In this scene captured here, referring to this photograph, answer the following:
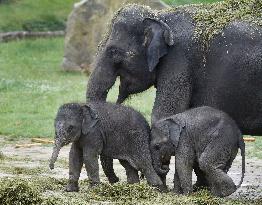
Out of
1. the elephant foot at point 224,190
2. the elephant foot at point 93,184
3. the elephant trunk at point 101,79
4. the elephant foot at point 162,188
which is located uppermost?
the elephant trunk at point 101,79

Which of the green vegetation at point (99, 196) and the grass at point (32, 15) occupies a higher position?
the green vegetation at point (99, 196)

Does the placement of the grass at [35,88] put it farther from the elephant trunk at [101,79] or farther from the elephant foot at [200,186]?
the elephant foot at [200,186]

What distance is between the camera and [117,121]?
8539 millimetres

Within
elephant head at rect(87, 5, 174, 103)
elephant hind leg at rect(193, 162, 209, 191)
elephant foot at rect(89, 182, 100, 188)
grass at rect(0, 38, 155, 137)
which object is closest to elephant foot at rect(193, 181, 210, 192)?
elephant hind leg at rect(193, 162, 209, 191)

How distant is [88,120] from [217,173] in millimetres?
1291

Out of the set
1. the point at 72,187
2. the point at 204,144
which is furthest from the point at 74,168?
the point at 204,144

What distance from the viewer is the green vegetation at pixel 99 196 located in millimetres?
7316

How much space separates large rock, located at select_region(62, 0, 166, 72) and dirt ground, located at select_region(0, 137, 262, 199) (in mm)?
11854

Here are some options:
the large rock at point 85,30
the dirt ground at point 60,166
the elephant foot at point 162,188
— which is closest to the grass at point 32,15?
the large rock at point 85,30

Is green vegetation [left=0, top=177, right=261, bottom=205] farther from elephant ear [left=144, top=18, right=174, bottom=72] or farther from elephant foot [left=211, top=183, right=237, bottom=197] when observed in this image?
elephant ear [left=144, top=18, right=174, bottom=72]

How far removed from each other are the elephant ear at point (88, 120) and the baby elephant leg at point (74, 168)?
221 mm

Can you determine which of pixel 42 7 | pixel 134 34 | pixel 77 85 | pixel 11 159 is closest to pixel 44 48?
pixel 42 7

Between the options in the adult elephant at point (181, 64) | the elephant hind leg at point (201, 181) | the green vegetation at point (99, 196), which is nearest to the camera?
the green vegetation at point (99, 196)

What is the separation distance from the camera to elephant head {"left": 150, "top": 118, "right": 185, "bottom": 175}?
8.36 meters
